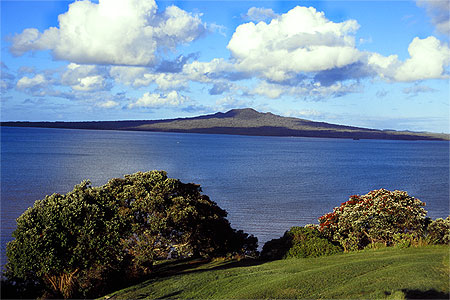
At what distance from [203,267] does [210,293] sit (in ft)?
17.9

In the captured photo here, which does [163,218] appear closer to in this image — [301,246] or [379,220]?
[301,246]

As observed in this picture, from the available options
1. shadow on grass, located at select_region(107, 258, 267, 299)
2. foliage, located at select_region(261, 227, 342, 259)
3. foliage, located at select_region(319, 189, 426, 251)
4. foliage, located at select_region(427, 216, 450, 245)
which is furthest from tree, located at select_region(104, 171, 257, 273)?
foliage, located at select_region(427, 216, 450, 245)

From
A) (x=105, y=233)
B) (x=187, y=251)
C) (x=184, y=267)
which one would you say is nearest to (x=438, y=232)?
(x=187, y=251)

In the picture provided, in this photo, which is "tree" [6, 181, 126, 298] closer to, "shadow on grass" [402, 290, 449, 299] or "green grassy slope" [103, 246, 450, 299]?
"green grassy slope" [103, 246, 450, 299]

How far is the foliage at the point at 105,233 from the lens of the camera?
18.0m

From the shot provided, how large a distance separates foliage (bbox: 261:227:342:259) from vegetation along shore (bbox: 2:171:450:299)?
0.17 feet

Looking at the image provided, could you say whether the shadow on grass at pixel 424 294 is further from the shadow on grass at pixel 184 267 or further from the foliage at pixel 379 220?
the foliage at pixel 379 220

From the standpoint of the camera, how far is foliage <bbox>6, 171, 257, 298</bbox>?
18.0 metres

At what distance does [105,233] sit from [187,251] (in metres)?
4.26

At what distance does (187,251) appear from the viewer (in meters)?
21.2

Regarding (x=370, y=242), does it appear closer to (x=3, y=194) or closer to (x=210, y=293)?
(x=210, y=293)

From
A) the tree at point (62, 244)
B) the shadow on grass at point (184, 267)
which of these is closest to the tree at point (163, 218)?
the shadow on grass at point (184, 267)

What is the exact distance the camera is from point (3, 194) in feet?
160

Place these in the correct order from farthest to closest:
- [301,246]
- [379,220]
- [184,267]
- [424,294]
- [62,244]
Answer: [379,220] < [301,246] < [184,267] < [62,244] < [424,294]
